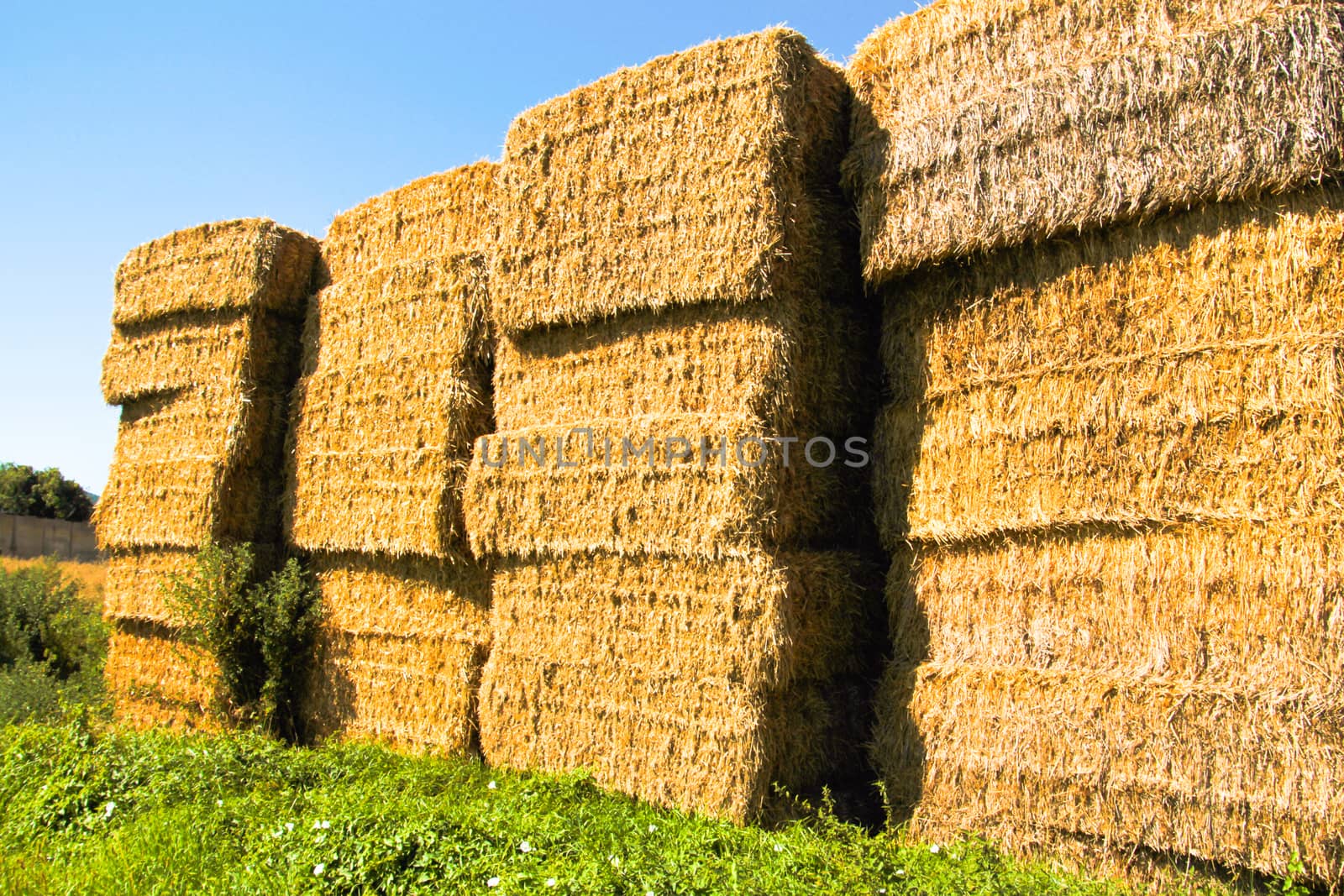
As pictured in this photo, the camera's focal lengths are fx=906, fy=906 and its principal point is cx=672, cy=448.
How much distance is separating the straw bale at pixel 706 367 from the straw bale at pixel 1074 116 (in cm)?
57

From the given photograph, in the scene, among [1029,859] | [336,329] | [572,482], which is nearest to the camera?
[1029,859]

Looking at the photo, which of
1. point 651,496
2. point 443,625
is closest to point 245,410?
point 443,625

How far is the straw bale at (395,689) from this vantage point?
6.82 m

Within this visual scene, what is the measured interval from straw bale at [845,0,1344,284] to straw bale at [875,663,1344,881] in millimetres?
2340

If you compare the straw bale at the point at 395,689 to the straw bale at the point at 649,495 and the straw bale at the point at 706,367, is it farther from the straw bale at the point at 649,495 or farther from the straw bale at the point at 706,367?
the straw bale at the point at 706,367

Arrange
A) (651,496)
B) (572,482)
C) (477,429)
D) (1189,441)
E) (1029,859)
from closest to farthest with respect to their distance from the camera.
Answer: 1. (1189,441)
2. (1029,859)
3. (651,496)
4. (572,482)
5. (477,429)

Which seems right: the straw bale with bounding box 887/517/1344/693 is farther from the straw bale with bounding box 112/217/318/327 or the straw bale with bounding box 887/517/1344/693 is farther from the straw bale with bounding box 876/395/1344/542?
the straw bale with bounding box 112/217/318/327

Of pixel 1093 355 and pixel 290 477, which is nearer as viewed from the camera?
pixel 1093 355

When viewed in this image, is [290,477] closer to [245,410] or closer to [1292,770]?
[245,410]

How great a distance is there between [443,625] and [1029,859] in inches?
175

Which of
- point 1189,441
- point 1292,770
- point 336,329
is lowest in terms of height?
point 1292,770

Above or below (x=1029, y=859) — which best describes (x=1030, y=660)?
above

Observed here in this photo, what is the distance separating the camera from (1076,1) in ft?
15.7

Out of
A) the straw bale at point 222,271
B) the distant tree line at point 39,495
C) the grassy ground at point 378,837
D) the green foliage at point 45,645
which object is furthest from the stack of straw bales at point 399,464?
the distant tree line at point 39,495
